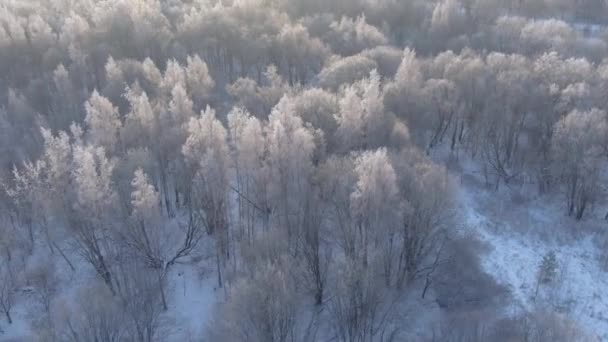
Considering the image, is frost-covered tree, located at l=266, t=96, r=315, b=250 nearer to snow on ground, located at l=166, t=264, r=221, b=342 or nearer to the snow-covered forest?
the snow-covered forest

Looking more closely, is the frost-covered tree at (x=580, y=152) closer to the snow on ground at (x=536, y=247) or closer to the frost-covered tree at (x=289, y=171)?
the snow on ground at (x=536, y=247)

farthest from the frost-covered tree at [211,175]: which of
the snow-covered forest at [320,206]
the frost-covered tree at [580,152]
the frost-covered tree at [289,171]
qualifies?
the frost-covered tree at [580,152]

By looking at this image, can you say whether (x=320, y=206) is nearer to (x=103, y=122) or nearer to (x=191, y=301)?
(x=191, y=301)

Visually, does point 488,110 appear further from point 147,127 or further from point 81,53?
point 81,53

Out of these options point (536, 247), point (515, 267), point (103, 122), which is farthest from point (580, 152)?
point (103, 122)

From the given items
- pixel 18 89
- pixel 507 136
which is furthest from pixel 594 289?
pixel 18 89

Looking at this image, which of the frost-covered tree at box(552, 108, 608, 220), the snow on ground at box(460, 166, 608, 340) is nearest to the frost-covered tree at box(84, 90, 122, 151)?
the snow on ground at box(460, 166, 608, 340)

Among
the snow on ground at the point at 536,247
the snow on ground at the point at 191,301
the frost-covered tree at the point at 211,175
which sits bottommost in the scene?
the snow on ground at the point at 191,301
